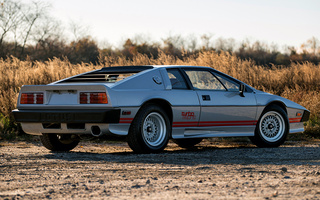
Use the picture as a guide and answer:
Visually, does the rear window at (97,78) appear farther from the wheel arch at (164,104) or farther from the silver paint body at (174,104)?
the wheel arch at (164,104)

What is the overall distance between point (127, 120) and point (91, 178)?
2.26 m

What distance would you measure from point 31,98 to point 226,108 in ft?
10.9

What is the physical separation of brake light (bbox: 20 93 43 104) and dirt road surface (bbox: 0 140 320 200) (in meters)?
0.85

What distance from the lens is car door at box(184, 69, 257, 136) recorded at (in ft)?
31.0

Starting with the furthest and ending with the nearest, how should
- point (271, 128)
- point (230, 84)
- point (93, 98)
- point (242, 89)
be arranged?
point (271, 128) → point (230, 84) → point (242, 89) → point (93, 98)

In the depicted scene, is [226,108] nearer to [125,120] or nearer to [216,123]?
[216,123]

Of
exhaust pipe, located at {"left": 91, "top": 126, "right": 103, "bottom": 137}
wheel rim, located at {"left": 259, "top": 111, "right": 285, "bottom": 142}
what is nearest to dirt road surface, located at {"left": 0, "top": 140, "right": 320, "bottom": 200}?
exhaust pipe, located at {"left": 91, "top": 126, "right": 103, "bottom": 137}

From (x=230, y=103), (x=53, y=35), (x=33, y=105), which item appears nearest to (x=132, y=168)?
(x=33, y=105)

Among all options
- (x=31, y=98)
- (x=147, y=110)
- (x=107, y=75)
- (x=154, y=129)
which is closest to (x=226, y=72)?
(x=107, y=75)

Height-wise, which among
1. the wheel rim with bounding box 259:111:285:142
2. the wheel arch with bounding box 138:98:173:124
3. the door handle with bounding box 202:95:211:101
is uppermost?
the door handle with bounding box 202:95:211:101

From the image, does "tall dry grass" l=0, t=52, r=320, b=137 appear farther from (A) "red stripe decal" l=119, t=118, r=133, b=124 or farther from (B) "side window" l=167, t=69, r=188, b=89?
(A) "red stripe decal" l=119, t=118, r=133, b=124

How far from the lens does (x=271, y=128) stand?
10.4 meters

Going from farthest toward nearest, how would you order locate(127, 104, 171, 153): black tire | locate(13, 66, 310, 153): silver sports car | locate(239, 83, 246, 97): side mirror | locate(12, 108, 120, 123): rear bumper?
locate(239, 83, 246, 97): side mirror < locate(127, 104, 171, 153): black tire < locate(13, 66, 310, 153): silver sports car < locate(12, 108, 120, 123): rear bumper

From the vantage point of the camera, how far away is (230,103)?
9.72 metres
